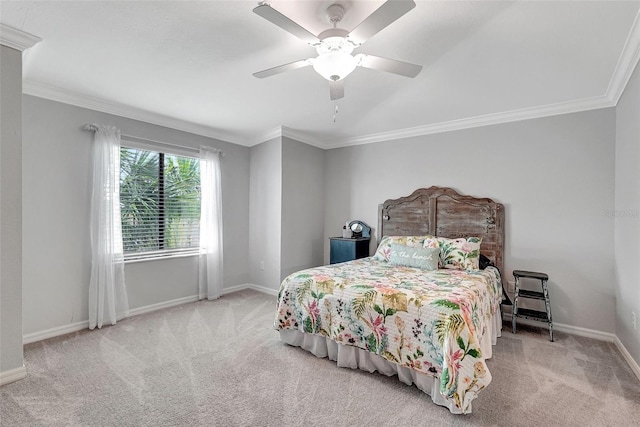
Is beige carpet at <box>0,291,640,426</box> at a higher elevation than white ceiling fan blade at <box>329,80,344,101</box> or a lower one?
lower

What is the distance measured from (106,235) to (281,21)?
2936 mm

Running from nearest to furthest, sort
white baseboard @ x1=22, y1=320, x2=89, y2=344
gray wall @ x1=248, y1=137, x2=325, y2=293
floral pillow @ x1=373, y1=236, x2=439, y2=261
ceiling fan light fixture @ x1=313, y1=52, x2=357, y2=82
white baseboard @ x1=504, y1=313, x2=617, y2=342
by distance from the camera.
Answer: ceiling fan light fixture @ x1=313, y1=52, x2=357, y2=82 < white baseboard @ x1=22, y1=320, x2=89, y2=344 < white baseboard @ x1=504, y1=313, x2=617, y2=342 < floral pillow @ x1=373, y1=236, x2=439, y2=261 < gray wall @ x1=248, y1=137, x2=325, y2=293

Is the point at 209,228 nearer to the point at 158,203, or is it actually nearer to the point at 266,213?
the point at 158,203

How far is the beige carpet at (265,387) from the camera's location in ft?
6.04

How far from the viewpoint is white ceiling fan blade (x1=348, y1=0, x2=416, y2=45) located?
153cm

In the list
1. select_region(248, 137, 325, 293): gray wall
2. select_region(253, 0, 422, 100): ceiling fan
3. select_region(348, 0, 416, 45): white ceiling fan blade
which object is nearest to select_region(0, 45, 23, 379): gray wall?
select_region(253, 0, 422, 100): ceiling fan

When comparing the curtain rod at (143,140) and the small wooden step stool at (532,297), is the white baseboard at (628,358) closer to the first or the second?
the small wooden step stool at (532,297)

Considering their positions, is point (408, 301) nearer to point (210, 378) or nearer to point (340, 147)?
point (210, 378)

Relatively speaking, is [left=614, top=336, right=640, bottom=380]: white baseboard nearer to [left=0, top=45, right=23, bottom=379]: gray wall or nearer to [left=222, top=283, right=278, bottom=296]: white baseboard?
[left=222, top=283, right=278, bottom=296]: white baseboard

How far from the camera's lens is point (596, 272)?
3.11 meters

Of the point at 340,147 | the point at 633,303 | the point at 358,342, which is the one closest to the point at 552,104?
the point at 633,303

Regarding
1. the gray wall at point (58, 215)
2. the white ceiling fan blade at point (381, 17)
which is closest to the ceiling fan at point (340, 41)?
the white ceiling fan blade at point (381, 17)

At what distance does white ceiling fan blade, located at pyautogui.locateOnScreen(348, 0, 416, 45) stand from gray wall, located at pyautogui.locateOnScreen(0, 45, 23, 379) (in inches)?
94.9

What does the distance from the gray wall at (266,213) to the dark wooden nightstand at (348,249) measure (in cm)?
82
